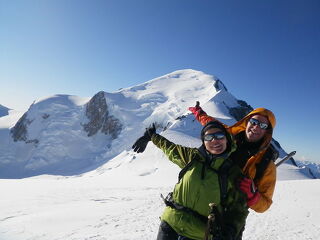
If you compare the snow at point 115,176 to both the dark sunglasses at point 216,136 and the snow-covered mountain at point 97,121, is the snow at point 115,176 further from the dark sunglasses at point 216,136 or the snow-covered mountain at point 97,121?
the dark sunglasses at point 216,136

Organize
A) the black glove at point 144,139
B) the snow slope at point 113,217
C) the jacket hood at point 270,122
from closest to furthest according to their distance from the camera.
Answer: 1. the jacket hood at point 270,122
2. the black glove at point 144,139
3. the snow slope at point 113,217

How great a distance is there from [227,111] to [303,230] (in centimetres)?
4720

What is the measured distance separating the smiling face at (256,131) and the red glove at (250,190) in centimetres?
81

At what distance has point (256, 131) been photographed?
11.8ft

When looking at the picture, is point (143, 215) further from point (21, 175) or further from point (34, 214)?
point (21, 175)

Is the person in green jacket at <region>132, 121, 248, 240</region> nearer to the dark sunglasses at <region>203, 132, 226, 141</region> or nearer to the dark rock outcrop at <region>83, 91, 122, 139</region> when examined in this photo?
the dark sunglasses at <region>203, 132, 226, 141</region>

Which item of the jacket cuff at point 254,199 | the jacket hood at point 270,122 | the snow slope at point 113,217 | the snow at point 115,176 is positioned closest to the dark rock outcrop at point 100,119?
the snow at point 115,176

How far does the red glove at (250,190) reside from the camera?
2.94 m

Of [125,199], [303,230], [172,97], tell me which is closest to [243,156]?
→ [303,230]

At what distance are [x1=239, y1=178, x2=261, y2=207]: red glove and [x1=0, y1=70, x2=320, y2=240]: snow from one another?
6.36 meters

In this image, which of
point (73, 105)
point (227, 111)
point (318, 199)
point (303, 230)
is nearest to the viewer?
point (303, 230)

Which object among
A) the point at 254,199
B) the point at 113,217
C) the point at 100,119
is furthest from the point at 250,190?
the point at 100,119

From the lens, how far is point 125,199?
612 inches

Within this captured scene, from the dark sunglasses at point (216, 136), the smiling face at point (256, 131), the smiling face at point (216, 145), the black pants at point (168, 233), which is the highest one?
the smiling face at point (256, 131)
